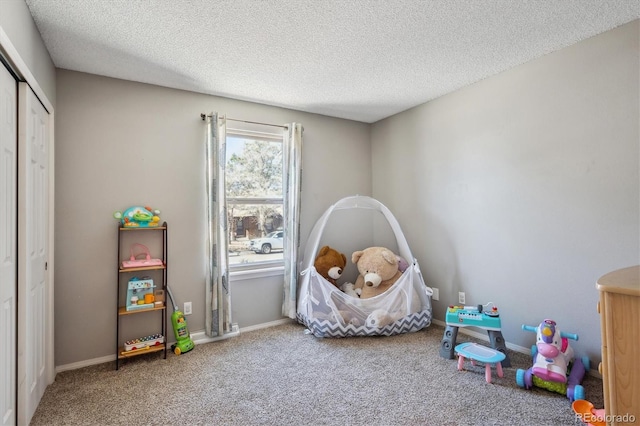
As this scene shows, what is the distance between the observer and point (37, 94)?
2.01 metres

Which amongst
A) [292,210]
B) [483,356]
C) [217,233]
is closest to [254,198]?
[292,210]

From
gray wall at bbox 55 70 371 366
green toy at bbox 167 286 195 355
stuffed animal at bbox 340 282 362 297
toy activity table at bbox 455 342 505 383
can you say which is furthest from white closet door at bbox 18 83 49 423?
toy activity table at bbox 455 342 505 383

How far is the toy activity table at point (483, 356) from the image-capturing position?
2.21m

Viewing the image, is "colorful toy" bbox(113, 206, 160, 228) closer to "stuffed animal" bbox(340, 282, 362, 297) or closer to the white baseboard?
the white baseboard

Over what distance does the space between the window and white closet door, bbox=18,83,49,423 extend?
4.84 ft

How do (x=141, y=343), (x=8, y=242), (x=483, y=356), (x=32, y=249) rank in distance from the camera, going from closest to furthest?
(x=8, y=242) → (x=32, y=249) → (x=483, y=356) → (x=141, y=343)

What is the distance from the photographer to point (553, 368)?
80.5 inches

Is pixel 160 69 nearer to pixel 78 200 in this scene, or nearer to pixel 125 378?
pixel 78 200

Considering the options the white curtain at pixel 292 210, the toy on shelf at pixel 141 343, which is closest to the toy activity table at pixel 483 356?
Result: the white curtain at pixel 292 210

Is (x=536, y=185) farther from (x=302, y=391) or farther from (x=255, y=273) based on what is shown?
(x=255, y=273)

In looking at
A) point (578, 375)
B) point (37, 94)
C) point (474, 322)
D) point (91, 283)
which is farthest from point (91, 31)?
point (578, 375)

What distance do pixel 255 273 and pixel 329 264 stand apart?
0.80m

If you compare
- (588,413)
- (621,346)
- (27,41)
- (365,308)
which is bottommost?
(588,413)

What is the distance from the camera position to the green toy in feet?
9.09
